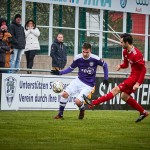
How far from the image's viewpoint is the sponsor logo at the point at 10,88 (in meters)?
23.5

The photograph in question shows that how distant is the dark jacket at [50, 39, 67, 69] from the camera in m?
25.7

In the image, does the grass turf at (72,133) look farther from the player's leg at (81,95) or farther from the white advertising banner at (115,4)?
the white advertising banner at (115,4)

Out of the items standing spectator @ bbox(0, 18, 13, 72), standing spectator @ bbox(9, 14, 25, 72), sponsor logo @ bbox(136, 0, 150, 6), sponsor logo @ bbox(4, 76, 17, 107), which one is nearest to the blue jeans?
standing spectator @ bbox(9, 14, 25, 72)

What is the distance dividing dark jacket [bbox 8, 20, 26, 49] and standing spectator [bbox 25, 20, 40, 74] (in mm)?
892

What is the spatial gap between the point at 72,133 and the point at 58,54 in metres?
10.3

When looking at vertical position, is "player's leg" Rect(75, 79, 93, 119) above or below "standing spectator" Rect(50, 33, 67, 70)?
below

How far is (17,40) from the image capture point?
24.9m

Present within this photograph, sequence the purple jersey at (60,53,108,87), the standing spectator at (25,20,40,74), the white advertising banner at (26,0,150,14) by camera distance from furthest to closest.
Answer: the white advertising banner at (26,0,150,14), the standing spectator at (25,20,40,74), the purple jersey at (60,53,108,87)

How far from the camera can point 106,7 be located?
3225 centimetres

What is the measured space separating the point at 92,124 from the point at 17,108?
18.9 feet

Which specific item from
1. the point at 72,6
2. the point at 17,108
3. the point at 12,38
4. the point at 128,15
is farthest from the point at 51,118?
the point at 128,15

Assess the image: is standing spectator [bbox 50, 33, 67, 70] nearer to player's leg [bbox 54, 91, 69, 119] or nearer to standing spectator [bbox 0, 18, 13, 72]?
standing spectator [bbox 0, 18, 13, 72]

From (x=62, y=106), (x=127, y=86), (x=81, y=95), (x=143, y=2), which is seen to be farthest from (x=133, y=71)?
(x=143, y=2)

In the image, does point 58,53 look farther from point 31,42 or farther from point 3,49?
point 3,49
